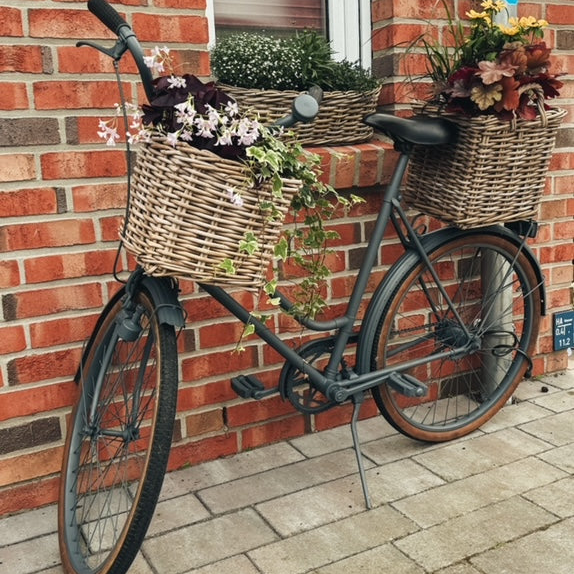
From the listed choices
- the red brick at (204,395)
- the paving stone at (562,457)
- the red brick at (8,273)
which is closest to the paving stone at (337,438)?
the red brick at (204,395)

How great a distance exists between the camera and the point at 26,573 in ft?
7.52

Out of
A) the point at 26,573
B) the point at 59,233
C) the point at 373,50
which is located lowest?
the point at 26,573

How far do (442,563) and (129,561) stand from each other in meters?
0.88

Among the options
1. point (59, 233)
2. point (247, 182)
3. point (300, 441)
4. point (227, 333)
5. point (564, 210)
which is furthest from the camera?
point (564, 210)

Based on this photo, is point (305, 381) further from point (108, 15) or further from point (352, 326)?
point (108, 15)

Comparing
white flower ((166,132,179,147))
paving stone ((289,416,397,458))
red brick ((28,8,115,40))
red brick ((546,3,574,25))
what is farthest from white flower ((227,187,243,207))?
red brick ((546,3,574,25))

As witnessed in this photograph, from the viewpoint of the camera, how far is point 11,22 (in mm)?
2375

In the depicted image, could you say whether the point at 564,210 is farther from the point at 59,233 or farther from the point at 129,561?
the point at 129,561

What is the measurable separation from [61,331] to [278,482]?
92 centimetres

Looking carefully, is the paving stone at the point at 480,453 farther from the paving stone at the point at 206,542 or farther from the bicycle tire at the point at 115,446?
the bicycle tire at the point at 115,446

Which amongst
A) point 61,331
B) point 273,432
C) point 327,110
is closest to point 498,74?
point 327,110

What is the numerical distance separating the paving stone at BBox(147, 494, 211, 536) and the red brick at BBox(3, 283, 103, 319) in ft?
2.33

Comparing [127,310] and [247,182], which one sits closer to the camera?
[247,182]

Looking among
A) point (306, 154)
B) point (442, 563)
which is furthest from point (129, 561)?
point (306, 154)
